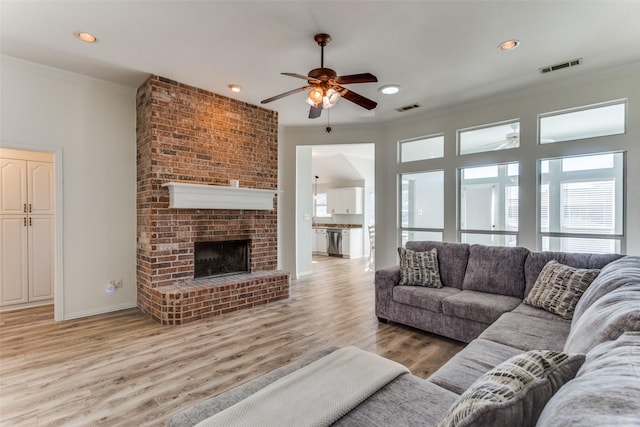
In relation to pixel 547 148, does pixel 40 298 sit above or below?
below

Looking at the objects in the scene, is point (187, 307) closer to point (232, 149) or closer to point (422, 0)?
point (232, 149)

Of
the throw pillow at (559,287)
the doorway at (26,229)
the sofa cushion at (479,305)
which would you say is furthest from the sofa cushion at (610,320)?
the doorway at (26,229)

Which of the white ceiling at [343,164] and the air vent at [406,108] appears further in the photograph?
the white ceiling at [343,164]

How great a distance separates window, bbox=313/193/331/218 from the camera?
32.7ft

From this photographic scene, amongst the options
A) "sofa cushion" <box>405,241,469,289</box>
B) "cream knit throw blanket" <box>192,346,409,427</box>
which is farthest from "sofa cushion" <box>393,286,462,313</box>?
"cream knit throw blanket" <box>192,346,409,427</box>

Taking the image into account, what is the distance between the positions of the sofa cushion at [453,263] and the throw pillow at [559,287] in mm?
732

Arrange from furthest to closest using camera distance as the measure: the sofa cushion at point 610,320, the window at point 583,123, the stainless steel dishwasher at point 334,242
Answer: the stainless steel dishwasher at point 334,242
the window at point 583,123
the sofa cushion at point 610,320

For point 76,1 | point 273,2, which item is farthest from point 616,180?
point 76,1

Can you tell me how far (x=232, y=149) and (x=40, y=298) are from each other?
3269mm

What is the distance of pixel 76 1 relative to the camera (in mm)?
2279

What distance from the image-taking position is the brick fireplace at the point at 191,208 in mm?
3619

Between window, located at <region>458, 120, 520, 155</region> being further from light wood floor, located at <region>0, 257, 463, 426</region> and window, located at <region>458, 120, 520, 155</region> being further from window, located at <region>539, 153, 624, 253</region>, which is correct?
light wood floor, located at <region>0, 257, 463, 426</region>

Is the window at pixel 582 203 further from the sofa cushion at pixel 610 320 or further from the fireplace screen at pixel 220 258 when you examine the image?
the fireplace screen at pixel 220 258

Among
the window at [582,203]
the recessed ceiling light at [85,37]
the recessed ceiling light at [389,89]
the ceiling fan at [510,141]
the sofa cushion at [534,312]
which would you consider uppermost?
the recessed ceiling light at [85,37]
